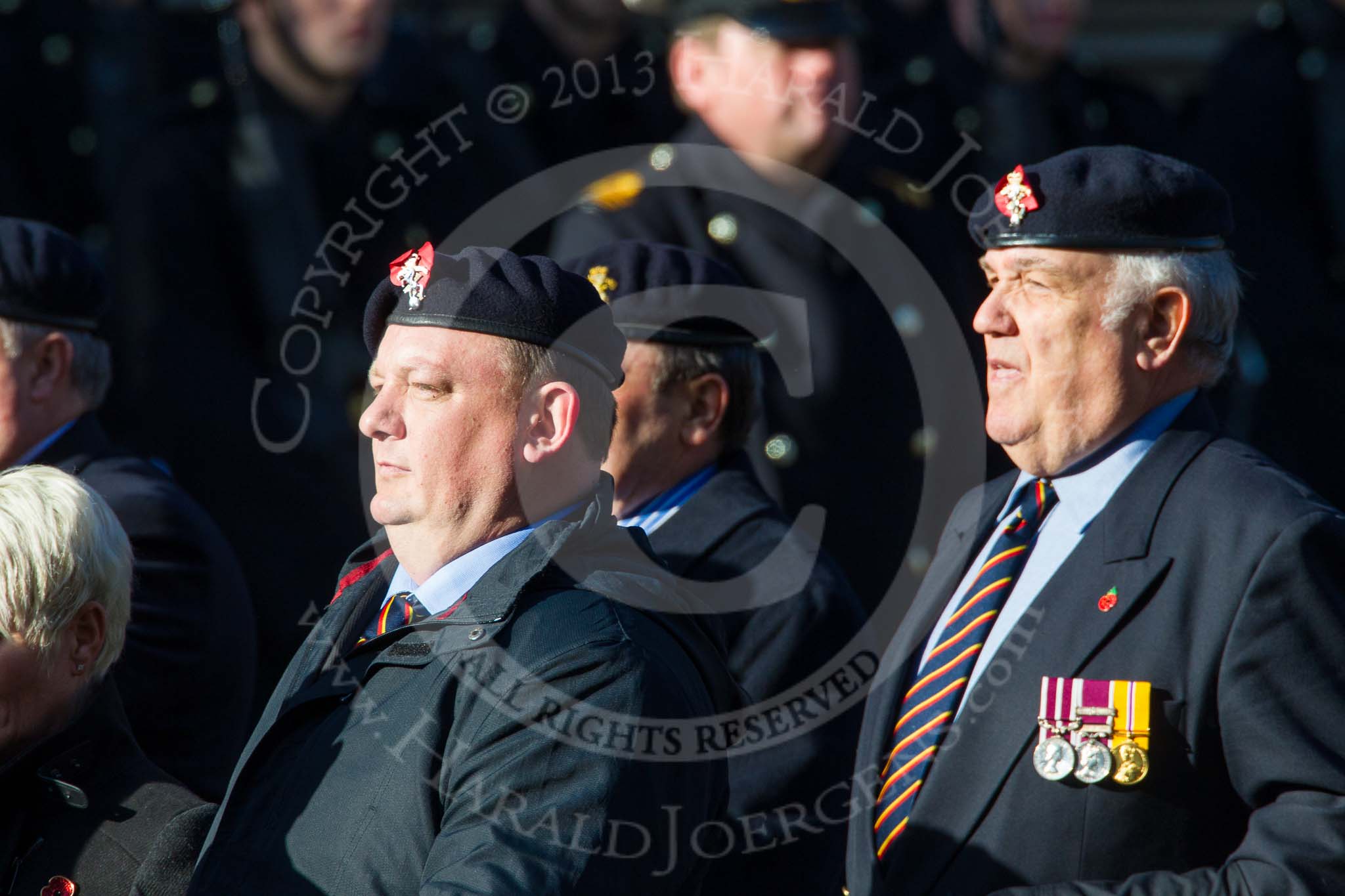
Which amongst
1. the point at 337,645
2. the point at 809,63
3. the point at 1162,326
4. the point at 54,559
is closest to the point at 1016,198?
the point at 1162,326

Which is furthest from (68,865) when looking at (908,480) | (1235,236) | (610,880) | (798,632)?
(1235,236)

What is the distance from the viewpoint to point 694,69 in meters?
4.49

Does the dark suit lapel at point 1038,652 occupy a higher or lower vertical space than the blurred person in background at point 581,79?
lower

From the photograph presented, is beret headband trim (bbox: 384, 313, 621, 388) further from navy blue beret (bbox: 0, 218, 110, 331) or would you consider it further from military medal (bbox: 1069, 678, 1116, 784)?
navy blue beret (bbox: 0, 218, 110, 331)

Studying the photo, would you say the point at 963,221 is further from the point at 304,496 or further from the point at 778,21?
the point at 304,496

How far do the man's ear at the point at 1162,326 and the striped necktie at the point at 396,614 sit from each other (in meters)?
1.18

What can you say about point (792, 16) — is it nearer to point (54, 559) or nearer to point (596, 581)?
point (596, 581)

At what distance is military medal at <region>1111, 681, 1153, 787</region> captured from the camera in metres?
2.39

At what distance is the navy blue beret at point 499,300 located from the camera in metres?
2.53

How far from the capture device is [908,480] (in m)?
4.55

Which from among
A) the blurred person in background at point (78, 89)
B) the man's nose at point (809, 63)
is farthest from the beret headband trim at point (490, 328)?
the blurred person in background at point (78, 89)

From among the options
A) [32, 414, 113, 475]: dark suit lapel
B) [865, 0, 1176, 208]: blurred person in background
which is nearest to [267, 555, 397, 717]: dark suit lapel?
[32, 414, 113, 475]: dark suit lapel

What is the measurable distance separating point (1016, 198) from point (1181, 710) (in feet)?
2.83

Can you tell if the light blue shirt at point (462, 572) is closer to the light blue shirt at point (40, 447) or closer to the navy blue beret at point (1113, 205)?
the navy blue beret at point (1113, 205)
